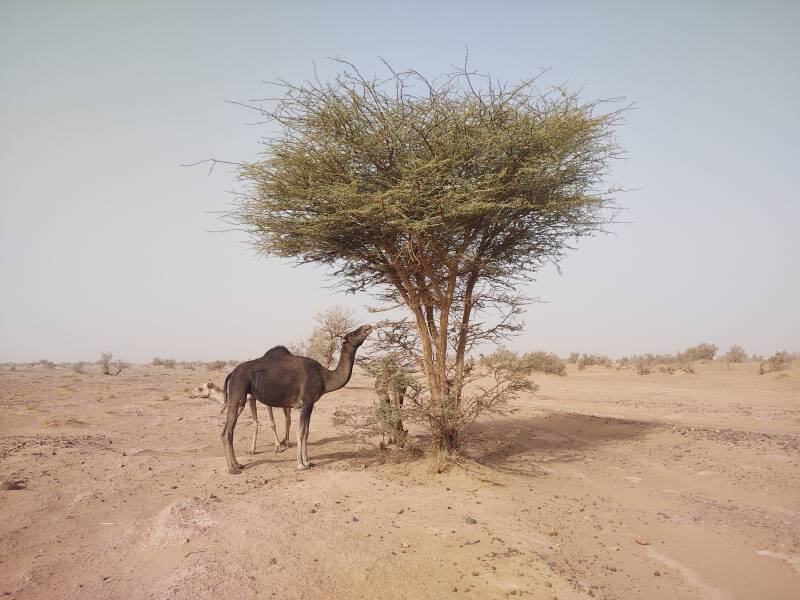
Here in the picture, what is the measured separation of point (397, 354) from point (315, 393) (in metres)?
1.69

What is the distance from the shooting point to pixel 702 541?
6.68 meters

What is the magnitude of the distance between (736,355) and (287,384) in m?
46.8

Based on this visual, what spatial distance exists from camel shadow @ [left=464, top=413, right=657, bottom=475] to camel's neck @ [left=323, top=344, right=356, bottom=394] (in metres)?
2.66

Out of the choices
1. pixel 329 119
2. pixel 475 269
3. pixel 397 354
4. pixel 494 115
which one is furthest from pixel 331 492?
pixel 494 115

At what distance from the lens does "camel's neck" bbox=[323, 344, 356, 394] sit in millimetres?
9406

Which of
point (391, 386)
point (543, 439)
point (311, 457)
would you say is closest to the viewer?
point (391, 386)

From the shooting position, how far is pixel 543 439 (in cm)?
1364

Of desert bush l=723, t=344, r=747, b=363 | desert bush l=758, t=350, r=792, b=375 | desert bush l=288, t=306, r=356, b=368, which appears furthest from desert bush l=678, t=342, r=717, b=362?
desert bush l=288, t=306, r=356, b=368

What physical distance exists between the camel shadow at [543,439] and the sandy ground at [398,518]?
11cm

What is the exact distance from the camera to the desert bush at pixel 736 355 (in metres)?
43.6

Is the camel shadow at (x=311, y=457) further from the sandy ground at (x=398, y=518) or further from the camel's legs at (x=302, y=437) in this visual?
the camel's legs at (x=302, y=437)

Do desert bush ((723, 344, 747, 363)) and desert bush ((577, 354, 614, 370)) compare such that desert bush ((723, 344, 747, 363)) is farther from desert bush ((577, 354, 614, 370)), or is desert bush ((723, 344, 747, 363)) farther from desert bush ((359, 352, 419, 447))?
desert bush ((359, 352, 419, 447))

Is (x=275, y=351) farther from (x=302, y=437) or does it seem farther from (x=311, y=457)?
(x=311, y=457)

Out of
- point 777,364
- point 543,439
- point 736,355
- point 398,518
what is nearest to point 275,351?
point 398,518
